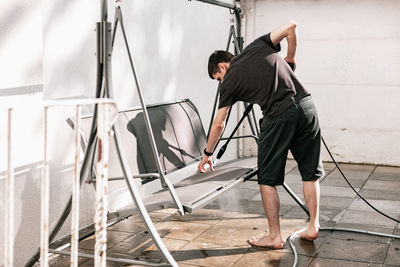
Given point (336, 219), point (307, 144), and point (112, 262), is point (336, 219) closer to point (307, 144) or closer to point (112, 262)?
point (307, 144)

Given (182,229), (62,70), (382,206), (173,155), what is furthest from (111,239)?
(382,206)

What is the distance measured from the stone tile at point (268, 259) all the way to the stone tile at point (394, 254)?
1.72ft

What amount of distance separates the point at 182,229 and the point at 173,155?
0.61 m

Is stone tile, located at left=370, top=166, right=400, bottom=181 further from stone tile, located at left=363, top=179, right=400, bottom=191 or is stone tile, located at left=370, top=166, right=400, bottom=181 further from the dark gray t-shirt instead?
the dark gray t-shirt

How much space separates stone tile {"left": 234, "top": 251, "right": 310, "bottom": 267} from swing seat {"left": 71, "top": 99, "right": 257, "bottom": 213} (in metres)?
0.47

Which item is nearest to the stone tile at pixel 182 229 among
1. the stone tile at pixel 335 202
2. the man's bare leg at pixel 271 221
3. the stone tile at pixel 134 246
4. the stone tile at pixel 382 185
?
the stone tile at pixel 134 246

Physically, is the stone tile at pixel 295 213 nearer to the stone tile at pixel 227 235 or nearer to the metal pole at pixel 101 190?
the stone tile at pixel 227 235

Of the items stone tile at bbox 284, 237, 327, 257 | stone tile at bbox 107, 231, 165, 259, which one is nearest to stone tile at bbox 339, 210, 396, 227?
stone tile at bbox 284, 237, 327, 257

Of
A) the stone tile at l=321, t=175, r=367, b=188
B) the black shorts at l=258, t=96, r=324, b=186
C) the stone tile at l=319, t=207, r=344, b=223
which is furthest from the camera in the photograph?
the stone tile at l=321, t=175, r=367, b=188

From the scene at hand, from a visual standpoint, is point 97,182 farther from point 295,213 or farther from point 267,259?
point 295,213

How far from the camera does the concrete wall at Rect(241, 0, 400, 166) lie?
25.0ft

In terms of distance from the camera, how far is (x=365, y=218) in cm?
498

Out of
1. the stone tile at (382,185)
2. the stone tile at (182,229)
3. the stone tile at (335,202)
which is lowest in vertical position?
the stone tile at (182,229)

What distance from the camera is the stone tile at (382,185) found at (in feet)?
20.6
